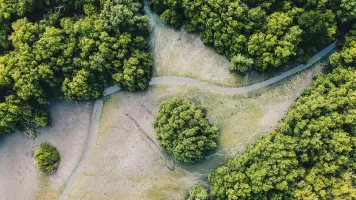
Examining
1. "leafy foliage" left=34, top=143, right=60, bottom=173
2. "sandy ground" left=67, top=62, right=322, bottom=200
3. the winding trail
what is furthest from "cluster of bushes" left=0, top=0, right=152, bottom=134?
"leafy foliage" left=34, top=143, right=60, bottom=173

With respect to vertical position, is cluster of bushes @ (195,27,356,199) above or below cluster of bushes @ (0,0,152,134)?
below

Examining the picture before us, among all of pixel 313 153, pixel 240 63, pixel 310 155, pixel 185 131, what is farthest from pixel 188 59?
pixel 313 153

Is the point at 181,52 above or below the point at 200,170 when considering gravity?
above

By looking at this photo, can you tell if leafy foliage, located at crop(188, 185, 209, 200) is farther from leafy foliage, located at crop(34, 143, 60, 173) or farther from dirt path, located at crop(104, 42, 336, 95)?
leafy foliage, located at crop(34, 143, 60, 173)

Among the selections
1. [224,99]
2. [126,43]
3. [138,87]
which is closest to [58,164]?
[138,87]

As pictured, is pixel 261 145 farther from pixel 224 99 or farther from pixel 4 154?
pixel 4 154

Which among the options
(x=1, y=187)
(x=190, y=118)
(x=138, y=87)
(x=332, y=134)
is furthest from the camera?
(x=1, y=187)

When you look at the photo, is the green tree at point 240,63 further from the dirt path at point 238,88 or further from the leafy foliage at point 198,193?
the leafy foliage at point 198,193
